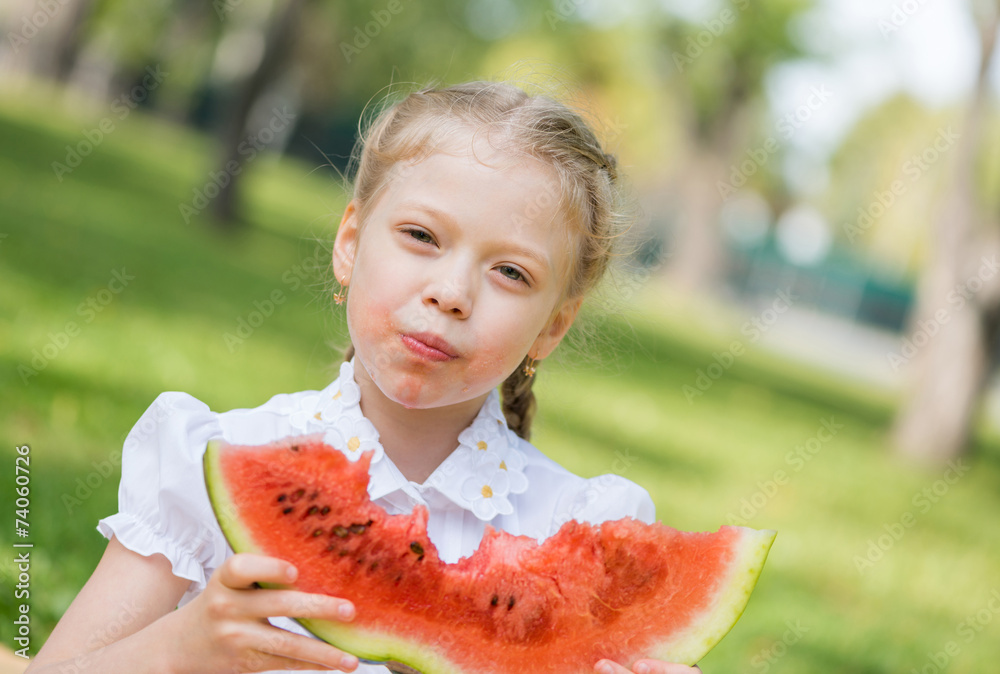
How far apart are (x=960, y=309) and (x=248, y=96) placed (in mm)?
8282

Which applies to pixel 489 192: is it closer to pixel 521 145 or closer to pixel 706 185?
pixel 521 145

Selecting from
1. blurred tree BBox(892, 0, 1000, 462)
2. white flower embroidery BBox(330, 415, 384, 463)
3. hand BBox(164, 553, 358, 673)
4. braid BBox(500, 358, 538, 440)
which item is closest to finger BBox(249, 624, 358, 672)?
hand BBox(164, 553, 358, 673)

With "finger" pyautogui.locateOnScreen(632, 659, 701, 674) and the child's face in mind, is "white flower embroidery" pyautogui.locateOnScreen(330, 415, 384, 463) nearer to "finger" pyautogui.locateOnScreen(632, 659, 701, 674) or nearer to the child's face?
the child's face

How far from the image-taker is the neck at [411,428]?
1963mm

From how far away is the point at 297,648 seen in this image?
1.42m

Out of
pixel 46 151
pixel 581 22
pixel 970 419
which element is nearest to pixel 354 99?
pixel 581 22

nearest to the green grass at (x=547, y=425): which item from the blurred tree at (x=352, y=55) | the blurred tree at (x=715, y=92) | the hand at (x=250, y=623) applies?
the blurred tree at (x=352, y=55)

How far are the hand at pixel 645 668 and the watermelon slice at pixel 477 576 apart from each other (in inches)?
2.5

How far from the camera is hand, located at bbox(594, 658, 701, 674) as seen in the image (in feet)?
5.27

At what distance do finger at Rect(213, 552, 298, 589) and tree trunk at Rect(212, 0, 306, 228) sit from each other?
10.5 metres

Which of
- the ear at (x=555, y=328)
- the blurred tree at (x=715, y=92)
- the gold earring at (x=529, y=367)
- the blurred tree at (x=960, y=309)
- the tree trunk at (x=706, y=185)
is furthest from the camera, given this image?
the tree trunk at (x=706, y=185)

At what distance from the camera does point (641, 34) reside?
1040 inches

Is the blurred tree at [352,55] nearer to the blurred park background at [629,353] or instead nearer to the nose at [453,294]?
the blurred park background at [629,353]

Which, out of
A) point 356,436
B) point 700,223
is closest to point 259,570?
point 356,436
